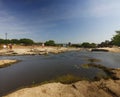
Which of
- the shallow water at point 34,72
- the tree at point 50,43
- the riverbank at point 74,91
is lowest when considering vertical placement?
the shallow water at point 34,72

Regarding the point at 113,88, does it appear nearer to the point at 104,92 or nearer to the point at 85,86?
the point at 104,92

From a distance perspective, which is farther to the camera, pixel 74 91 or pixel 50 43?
pixel 50 43

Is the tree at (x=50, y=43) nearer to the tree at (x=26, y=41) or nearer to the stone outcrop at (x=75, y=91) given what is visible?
the tree at (x=26, y=41)

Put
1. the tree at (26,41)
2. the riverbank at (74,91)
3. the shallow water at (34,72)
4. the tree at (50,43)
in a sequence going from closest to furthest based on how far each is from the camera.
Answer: the riverbank at (74,91), the shallow water at (34,72), the tree at (26,41), the tree at (50,43)

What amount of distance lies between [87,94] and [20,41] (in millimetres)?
130499

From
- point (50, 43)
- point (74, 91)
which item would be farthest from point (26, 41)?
point (74, 91)

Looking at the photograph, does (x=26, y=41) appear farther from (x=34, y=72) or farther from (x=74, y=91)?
(x=74, y=91)

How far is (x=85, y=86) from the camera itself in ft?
47.8

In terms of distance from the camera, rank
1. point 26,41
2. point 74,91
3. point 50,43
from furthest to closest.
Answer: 1. point 50,43
2. point 26,41
3. point 74,91

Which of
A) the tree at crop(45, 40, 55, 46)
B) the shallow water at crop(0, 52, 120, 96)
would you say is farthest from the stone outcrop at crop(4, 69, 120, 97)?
the tree at crop(45, 40, 55, 46)

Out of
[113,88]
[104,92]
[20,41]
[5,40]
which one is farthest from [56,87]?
[20,41]

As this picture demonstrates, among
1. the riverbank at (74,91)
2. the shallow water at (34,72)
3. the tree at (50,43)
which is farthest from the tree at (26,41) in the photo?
the riverbank at (74,91)

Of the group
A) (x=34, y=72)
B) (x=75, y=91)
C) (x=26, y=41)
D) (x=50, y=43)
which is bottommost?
(x=34, y=72)

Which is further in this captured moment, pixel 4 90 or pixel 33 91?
pixel 4 90
